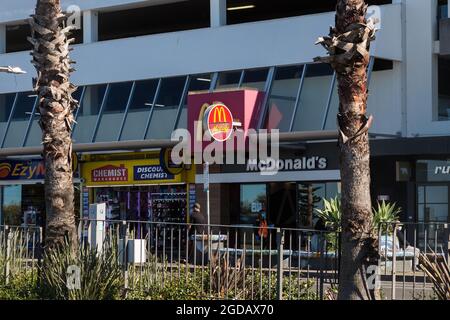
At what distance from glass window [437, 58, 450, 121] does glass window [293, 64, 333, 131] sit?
130 inches

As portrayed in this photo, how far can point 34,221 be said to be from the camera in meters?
36.6

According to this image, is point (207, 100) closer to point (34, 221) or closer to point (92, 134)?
point (92, 134)

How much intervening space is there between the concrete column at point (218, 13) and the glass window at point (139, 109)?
117 inches

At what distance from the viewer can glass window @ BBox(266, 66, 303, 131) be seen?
94.6ft

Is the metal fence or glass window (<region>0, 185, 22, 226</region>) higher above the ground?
glass window (<region>0, 185, 22, 226</region>)

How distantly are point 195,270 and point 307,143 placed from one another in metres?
15.1

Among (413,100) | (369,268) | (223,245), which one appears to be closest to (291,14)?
(413,100)

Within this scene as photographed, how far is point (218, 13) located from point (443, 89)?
27.0ft

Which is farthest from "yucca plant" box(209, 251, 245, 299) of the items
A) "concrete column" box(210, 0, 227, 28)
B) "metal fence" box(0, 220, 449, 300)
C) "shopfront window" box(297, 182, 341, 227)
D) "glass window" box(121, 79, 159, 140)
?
"glass window" box(121, 79, 159, 140)

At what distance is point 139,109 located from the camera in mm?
32656

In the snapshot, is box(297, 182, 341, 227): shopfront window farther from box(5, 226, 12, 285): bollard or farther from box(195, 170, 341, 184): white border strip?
box(5, 226, 12, 285): bollard

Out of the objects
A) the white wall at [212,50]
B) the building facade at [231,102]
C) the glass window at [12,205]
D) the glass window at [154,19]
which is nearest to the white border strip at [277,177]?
the building facade at [231,102]

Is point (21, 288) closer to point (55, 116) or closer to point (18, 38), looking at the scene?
point (55, 116)

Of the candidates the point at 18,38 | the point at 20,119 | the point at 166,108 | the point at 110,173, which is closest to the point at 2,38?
the point at 18,38
